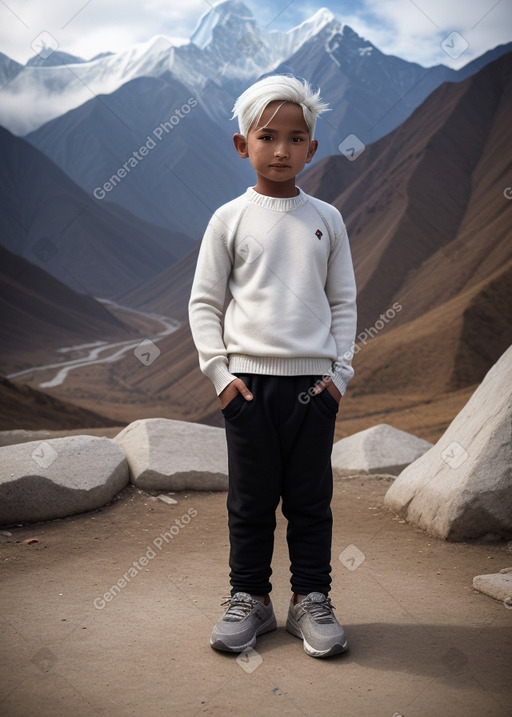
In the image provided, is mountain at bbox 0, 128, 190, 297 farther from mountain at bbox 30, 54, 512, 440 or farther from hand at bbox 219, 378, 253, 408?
hand at bbox 219, 378, 253, 408

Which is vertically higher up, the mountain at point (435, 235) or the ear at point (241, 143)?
the mountain at point (435, 235)

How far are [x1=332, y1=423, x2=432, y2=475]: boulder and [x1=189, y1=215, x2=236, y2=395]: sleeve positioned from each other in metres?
3.18

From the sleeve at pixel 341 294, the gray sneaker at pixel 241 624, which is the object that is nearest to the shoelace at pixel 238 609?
the gray sneaker at pixel 241 624

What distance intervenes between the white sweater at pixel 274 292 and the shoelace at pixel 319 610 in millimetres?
706

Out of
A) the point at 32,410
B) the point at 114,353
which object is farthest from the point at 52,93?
the point at 32,410

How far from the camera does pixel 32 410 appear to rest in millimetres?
8578

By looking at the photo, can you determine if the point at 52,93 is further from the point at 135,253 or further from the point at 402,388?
the point at 402,388

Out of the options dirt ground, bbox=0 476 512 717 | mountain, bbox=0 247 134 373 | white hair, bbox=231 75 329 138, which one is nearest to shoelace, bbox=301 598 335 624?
dirt ground, bbox=0 476 512 717

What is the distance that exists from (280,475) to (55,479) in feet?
6.64

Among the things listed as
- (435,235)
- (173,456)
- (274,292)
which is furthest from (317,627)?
(435,235)

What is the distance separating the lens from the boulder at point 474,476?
363 centimetres

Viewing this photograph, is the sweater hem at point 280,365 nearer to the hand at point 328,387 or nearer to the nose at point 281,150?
the hand at point 328,387

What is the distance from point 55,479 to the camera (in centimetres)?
411

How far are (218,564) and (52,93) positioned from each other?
344 inches
